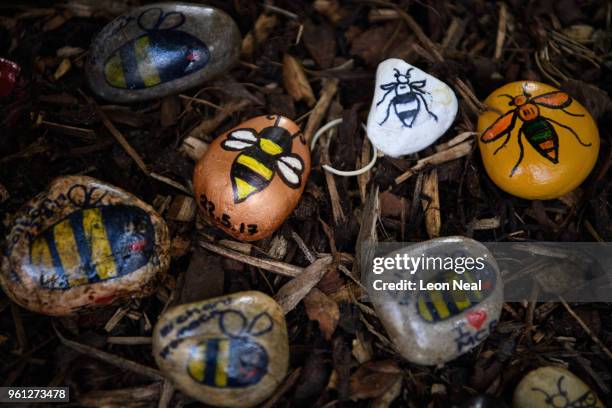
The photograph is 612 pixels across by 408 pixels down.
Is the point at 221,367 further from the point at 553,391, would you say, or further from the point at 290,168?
the point at 553,391

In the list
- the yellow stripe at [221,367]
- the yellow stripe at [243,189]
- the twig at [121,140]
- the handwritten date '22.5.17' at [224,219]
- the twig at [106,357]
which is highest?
the yellow stripe at [243,189]

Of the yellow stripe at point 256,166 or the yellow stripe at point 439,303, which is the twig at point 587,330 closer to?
the yellow stripe at point 439,303

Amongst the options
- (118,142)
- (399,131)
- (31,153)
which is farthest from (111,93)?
(399,131)

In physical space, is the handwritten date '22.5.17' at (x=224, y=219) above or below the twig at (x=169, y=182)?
above

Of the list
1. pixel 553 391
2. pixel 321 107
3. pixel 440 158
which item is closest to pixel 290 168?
pixel 321 107

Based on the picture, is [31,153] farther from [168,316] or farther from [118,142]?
[168,316]

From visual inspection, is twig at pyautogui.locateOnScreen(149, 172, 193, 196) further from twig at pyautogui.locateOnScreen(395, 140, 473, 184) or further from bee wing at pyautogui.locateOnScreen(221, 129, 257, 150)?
twig at pyautogui.locateOnScreen(395, 140, 473, 184)

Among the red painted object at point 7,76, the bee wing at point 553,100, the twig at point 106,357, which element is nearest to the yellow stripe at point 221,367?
the twig at point 106,357

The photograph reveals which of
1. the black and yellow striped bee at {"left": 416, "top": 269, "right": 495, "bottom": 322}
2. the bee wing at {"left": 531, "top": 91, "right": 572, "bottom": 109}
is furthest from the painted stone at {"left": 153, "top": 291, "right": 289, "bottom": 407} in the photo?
the bee wing at {"left": 531, "top": 91, "right": 572, "bottom": 109}
